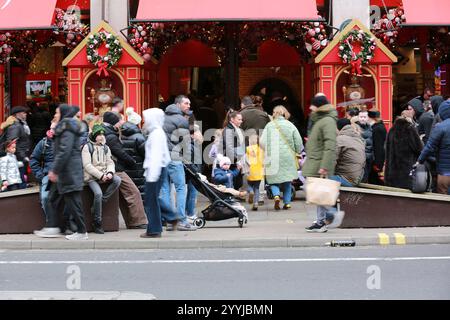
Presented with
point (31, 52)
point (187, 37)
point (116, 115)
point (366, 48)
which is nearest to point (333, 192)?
point (116, 115)

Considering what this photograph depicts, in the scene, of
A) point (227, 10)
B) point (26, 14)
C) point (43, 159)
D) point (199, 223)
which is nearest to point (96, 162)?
point (43, 159)

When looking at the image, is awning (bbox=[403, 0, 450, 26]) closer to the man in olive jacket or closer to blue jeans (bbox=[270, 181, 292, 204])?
blue jeans (bbox=[270, 181, 292, 204])

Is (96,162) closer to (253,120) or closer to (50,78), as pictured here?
(253,120)

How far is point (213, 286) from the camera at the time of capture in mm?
9797

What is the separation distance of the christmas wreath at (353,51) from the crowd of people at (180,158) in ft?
7.20

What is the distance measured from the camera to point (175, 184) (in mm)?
13898

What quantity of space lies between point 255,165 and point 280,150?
508mm

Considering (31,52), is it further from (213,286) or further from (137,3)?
(213,286)

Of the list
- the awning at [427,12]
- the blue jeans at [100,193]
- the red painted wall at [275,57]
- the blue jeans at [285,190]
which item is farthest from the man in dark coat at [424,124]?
the red painted wall at [275,57]

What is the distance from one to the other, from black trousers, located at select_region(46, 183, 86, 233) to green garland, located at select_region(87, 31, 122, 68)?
5982 mm

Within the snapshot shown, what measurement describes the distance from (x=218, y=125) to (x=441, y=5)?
560 centimetres

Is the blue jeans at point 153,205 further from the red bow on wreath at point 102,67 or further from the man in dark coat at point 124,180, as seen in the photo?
the red bow on wreath at point 102,67

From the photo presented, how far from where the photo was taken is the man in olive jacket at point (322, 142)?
13023mm

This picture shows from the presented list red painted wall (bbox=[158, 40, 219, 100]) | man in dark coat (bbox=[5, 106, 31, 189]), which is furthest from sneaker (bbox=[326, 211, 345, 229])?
red painted wall (bbox=[158, 40, 219, 100])
